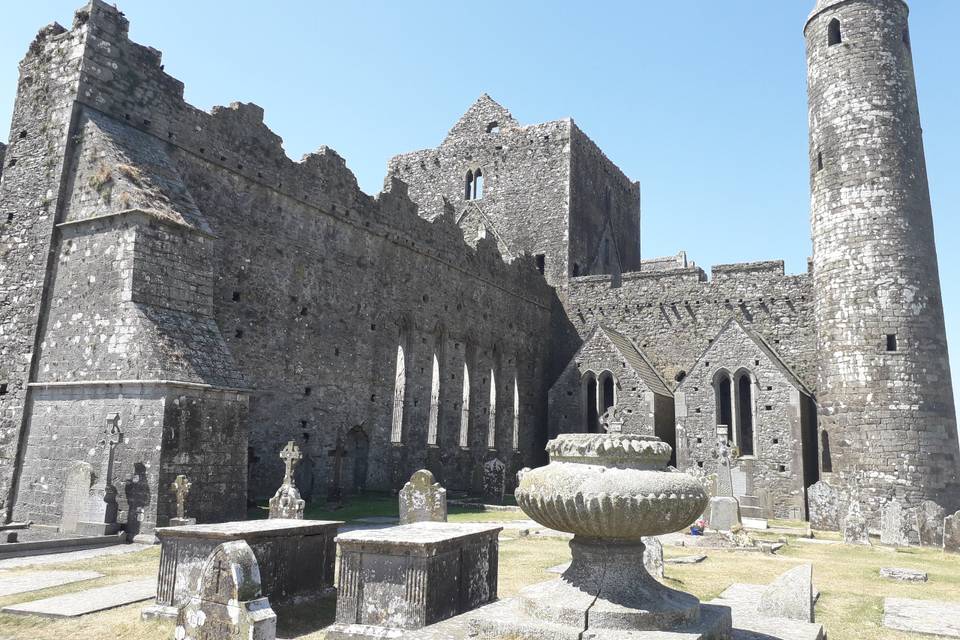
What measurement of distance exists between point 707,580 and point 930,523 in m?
11.0

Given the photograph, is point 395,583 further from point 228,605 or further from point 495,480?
point 495,480

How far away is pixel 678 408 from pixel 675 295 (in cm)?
522

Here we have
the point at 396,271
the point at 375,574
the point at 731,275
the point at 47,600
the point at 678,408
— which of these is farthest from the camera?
the point at 731,275

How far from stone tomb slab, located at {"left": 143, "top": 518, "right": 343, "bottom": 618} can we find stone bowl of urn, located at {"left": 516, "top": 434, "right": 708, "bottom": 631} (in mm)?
2726

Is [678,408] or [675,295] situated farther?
[675,295]

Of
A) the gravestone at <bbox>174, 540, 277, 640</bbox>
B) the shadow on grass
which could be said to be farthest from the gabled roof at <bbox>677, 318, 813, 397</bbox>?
the gravestone at <bbox>174, 540, 277, 640</bbox>

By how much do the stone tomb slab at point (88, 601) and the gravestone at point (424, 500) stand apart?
413 cm

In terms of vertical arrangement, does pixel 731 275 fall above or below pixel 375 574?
above

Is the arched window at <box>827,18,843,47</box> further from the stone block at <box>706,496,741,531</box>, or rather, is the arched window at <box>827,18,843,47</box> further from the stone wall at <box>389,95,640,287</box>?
the stone block at <box>706,496,741,531</box>

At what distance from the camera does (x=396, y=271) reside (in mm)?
21297

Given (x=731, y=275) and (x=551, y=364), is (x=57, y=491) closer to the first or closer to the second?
(x=551, y=364)

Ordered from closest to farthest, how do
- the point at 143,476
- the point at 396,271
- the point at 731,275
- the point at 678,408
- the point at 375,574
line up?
1. the point at 375,574
2. the point at 143,476
3. the point at 396,271
4. the point at 678,408
5. the point at 731,275

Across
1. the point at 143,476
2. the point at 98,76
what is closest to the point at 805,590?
the point at 143,476

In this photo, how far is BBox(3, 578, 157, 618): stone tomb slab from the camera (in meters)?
6.74
